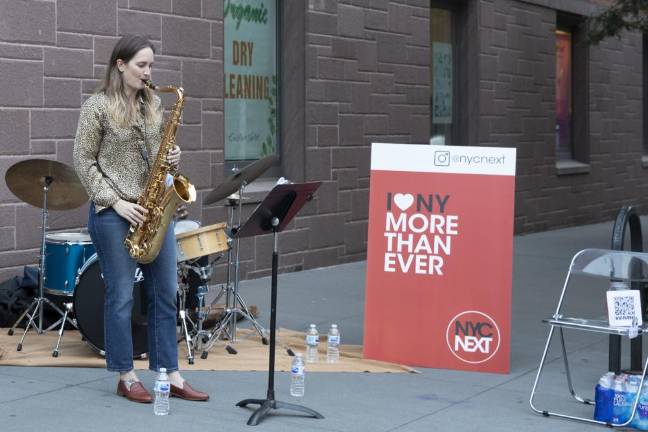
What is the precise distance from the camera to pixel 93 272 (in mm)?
7219

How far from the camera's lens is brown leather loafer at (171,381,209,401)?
630 cm

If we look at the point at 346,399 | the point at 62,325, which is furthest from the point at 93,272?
the point at 346,399

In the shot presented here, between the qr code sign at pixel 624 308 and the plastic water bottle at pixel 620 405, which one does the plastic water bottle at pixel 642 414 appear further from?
the qr code sign at pixel 624 308

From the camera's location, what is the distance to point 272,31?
11.8m

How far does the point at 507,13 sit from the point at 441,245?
30.9ft

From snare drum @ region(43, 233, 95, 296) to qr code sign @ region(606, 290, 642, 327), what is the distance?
3.58 m

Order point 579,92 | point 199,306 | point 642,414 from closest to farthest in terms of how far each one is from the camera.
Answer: point 642,414 < point 199,306 < point 579,92

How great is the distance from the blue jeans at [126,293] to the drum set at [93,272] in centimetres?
95

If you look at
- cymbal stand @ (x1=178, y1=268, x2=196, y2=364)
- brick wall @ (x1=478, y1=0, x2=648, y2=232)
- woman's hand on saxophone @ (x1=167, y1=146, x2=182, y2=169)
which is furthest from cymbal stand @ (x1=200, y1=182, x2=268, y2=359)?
brick wall @ (x1=478, y1=0, x2=648, y2=232)

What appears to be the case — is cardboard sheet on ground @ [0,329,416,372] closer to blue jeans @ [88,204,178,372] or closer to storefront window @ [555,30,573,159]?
blue jeans @ [88,204,178,372]

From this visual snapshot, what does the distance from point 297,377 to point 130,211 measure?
1336 mm

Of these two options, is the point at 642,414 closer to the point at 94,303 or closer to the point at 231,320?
the point at 231,320

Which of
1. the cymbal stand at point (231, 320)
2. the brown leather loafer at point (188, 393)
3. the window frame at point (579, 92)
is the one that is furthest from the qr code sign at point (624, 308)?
the window frame at point (579, 92)

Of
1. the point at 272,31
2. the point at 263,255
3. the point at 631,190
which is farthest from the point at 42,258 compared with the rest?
the point at 631,190
